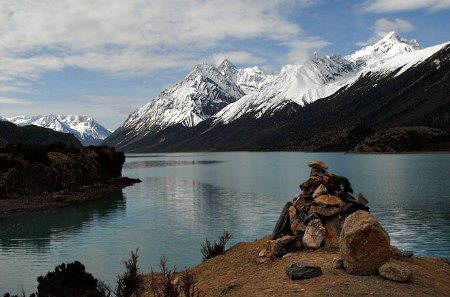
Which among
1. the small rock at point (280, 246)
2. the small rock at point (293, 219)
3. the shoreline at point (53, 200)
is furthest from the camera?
the shoreline at point (53, 200)

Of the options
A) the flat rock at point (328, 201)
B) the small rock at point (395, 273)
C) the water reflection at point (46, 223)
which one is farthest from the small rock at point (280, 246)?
the water reflection at point (46, 223)

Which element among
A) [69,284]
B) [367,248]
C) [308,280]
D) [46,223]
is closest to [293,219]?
[308,280]

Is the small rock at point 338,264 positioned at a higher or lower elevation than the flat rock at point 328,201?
lower

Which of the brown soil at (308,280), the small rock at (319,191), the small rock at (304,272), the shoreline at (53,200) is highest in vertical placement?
the small rock at (319,191)

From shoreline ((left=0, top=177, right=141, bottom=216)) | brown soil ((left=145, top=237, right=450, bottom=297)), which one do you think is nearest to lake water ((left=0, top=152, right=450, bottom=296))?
shoreline ((left=0, top=177, right=141, bottom=216))

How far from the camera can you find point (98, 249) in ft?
141

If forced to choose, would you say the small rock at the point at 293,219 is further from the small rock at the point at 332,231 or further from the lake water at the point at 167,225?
the lake water at the point at 167,225

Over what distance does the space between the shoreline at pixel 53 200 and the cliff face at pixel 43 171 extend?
7.89 ft

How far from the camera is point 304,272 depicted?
18.1m

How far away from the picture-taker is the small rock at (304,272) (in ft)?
59.3

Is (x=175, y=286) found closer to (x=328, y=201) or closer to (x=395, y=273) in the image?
(x=395, y=273)

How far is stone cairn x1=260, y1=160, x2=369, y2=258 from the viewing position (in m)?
23.8

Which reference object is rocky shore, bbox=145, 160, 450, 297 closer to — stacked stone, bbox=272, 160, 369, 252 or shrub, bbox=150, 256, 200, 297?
stacked stone, bbox=272, 160, 369, 252

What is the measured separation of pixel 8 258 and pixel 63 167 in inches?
2295
